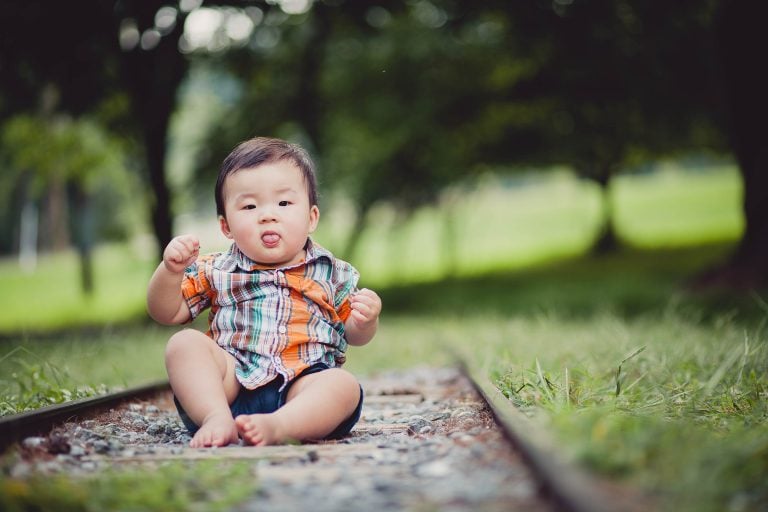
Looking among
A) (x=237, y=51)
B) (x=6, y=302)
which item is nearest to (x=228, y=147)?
(x=237, y=51)

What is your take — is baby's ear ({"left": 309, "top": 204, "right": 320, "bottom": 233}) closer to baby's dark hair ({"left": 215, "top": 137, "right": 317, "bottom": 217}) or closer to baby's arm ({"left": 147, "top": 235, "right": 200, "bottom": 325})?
baby's dark hair ({"left": 215, "top": 137, "right": 317, "bottom": 217})

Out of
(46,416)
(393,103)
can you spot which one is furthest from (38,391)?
(393,103)

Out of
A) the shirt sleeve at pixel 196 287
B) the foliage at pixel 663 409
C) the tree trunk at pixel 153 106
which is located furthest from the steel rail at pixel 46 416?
the tree trunk at pixel 153 106

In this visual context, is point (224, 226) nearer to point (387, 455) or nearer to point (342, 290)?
point (342, 290)

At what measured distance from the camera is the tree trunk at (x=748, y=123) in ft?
35.1

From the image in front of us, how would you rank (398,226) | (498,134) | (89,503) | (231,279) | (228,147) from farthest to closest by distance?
1. (398,226)
2. (498,134)
3. (228,147)
4. (231,279)
5. (89,503)

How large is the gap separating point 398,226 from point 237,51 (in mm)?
7827

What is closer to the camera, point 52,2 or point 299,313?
point 299,313

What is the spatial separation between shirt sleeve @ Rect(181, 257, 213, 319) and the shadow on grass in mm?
8601

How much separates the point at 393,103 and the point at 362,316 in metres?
13.6

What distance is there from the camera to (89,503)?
1.85 metres

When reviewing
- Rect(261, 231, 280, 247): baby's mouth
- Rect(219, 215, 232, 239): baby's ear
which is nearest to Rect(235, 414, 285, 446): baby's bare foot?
Rect(261, 231, 280, 247): baby's mouth

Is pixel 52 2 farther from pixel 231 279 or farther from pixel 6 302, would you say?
pixel 6 302

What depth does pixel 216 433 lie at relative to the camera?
106 inches
